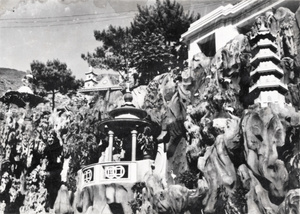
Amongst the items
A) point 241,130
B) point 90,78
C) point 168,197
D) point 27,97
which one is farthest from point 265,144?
point 90,78

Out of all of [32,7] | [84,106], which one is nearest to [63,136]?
[84,106]

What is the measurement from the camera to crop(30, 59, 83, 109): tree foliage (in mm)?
43938

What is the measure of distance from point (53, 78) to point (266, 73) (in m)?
33.1

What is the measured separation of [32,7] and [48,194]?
17.7 m

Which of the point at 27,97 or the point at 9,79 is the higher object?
the point at 9,79

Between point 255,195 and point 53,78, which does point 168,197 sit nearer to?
point 255,195

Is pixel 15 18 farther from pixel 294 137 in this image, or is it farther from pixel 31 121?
pixel 31 121

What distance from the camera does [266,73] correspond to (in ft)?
52.4

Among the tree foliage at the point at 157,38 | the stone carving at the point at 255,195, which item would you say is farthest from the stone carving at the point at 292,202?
the tree foliage at the point at 157,38

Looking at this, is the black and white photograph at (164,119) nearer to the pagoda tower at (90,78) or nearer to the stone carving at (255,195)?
the stone carving at (255,195)

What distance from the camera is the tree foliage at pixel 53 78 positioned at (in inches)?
1730

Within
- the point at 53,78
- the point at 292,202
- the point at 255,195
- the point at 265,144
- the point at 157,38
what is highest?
the point at 53,78

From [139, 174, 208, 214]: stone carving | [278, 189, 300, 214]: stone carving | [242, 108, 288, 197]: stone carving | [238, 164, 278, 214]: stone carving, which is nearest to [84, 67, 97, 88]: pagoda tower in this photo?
[139, 174, 208, 214]: stone carving

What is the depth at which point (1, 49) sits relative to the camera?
19.9 meters
